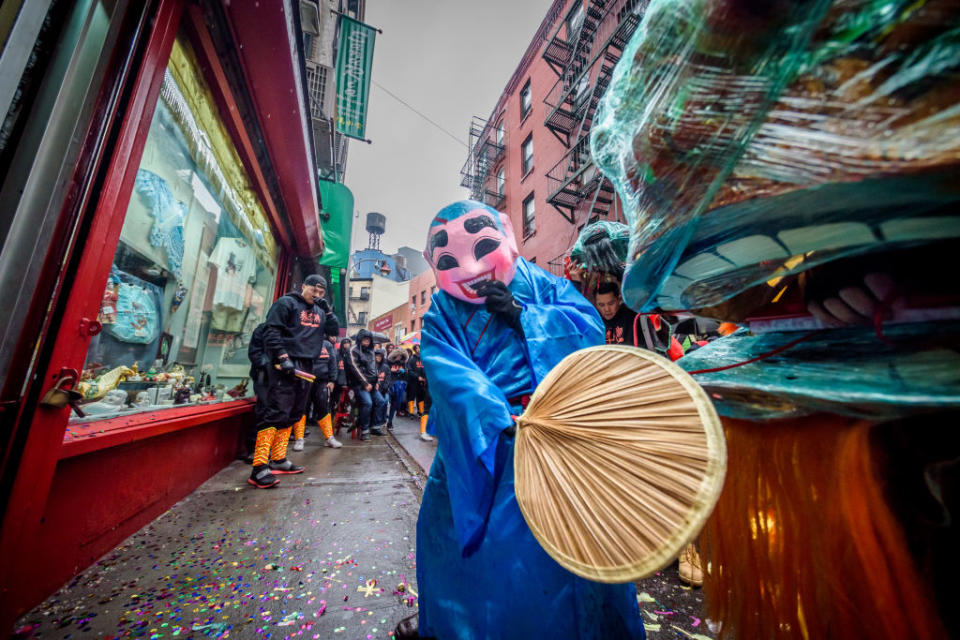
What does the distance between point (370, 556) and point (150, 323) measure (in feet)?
7.39

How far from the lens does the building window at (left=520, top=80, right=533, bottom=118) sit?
516 inches

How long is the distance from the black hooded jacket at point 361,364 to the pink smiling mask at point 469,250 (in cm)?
495

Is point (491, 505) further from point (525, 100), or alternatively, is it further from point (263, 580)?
point (525, 100)

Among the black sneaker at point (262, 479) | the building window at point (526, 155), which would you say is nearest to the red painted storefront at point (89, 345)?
the black sneaker at point (262, 479)

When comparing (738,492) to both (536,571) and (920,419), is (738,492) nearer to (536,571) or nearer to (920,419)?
(920,419)

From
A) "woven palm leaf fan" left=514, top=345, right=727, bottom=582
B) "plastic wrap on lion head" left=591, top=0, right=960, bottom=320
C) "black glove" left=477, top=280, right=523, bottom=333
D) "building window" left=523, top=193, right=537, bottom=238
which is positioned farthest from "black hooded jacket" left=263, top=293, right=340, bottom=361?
"building window" left=523, top=193, right=537, bottom=238

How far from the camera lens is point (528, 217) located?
1242 cm

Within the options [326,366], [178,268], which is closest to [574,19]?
[326,366]

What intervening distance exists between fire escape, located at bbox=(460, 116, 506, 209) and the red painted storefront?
12.2 m

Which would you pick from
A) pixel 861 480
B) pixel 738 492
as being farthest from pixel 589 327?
pixel 861 480

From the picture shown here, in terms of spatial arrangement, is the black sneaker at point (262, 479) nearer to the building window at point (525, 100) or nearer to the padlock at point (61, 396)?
the padlock at point (61, 396)

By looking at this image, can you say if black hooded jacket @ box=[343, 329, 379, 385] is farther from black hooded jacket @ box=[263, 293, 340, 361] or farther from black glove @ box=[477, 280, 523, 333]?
black glove @ box=[477, 280, 523, 333]

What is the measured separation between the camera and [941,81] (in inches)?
15.7

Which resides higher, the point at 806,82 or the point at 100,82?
the point at 100,82
